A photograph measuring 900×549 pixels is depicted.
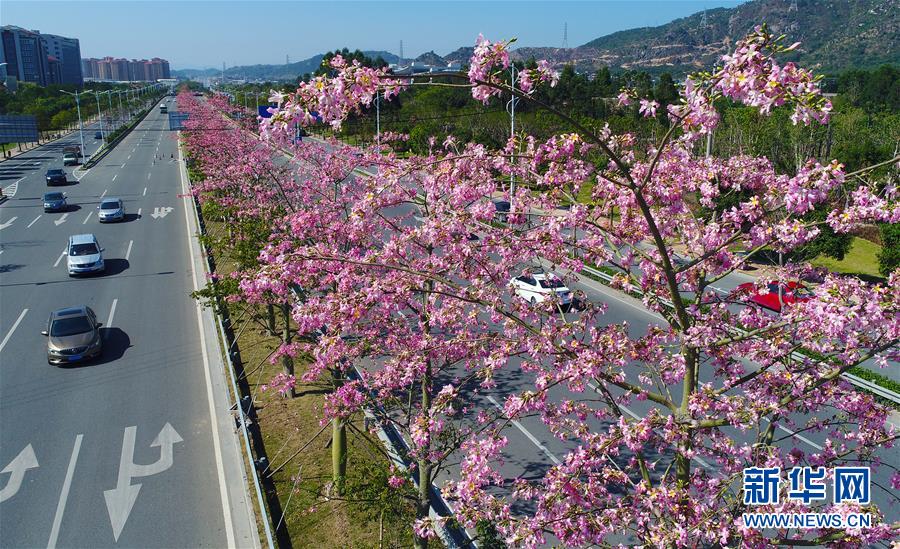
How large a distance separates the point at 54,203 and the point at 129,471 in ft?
106

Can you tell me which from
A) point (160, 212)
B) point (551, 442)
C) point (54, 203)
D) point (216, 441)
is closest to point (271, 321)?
point (216, 441)

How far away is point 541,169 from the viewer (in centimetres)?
806

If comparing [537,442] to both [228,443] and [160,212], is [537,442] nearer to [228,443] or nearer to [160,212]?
[228,443]

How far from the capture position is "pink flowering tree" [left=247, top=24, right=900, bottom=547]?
16.2 feet

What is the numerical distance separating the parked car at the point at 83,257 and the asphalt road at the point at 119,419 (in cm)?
42

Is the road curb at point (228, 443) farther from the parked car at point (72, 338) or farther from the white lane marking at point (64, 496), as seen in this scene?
the parked car at point (72, 338)

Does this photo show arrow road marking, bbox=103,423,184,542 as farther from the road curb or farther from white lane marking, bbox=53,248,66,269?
white lane marking, bbox=53,248,66,269

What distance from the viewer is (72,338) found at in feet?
55.4

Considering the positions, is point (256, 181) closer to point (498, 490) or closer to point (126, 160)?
point (498, 490)

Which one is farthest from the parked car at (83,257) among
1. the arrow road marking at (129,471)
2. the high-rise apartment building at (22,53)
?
the high-rise apartment building at (22,53)

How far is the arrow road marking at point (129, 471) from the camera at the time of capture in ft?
35.3

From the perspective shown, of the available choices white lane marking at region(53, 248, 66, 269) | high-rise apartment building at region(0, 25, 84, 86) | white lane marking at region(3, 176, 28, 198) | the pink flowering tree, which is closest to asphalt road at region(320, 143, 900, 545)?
the pink flowering tree

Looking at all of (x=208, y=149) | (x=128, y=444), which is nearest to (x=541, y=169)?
(x=128, y=444)

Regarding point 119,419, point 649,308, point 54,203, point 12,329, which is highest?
point 649,308
